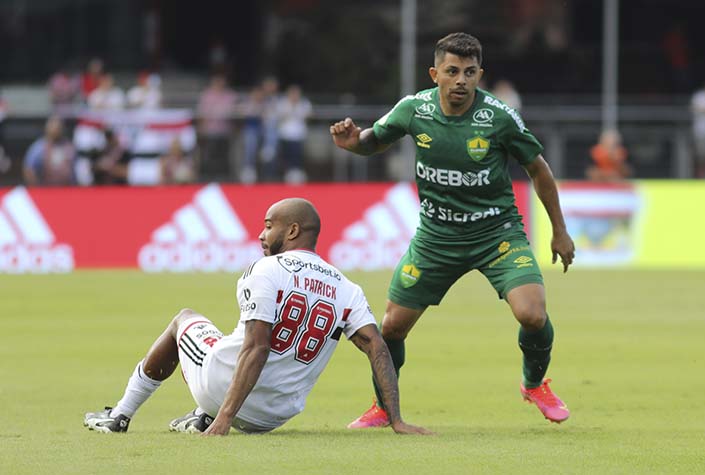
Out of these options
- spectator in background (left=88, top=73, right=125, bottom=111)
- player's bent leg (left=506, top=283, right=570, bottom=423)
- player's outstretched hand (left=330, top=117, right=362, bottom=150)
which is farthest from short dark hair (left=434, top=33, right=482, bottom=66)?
spectator in background (left=88, top=73, right=125, bottom=111)

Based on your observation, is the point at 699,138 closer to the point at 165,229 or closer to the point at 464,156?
the point at 165,229

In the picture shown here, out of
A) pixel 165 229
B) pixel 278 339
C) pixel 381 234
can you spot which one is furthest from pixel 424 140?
pixel 165 229

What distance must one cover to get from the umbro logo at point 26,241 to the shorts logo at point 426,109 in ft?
48.2

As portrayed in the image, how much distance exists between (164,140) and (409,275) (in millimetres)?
17745

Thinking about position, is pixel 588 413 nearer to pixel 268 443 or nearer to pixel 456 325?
pixel 268 443

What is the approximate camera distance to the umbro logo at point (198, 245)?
22.8m

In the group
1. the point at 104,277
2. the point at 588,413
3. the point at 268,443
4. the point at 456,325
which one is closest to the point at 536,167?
the point at 588,413

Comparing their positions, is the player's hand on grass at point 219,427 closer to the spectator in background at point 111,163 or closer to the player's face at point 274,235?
the player's face at point 274,235

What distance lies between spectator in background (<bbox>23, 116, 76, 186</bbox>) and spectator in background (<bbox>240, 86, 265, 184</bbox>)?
3.37 m

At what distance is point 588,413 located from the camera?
9.62 metres

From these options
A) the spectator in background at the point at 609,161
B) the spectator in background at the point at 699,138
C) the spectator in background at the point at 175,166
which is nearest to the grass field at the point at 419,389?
the spectator in background at the point at 175,166

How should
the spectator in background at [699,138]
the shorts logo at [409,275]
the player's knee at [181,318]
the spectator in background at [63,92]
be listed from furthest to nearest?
the spectator in background at [63,92] → the spectator in background at [699,138] → the shorts logo at [409,275] → the player's knee at [181,318]

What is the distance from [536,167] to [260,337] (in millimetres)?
2297

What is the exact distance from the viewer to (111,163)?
25.5m
